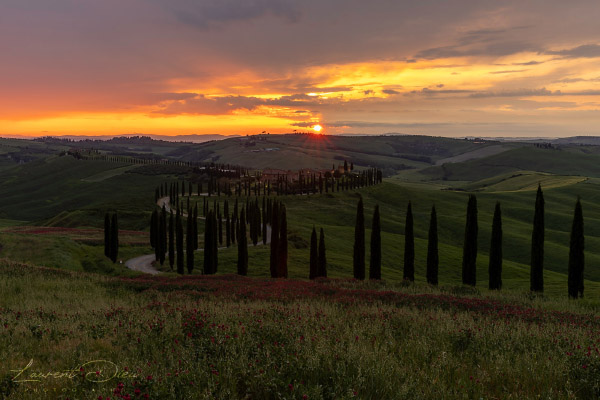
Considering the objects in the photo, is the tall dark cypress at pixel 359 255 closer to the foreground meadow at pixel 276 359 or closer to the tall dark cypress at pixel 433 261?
the tall dark cypress at pixel 433 261

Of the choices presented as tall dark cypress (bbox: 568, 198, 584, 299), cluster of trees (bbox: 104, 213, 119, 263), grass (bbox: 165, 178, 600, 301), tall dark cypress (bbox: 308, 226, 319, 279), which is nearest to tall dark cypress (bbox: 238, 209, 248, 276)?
grass (bbox: 165, 178, 600, 301)

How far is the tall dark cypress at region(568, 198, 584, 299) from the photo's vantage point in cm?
4491

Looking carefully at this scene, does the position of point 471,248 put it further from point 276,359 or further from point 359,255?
point 276,359

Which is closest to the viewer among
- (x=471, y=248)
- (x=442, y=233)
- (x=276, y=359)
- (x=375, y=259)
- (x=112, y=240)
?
(x=276, y=359)

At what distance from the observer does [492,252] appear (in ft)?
176

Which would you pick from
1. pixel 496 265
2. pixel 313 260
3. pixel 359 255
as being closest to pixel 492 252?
pixel 496 265

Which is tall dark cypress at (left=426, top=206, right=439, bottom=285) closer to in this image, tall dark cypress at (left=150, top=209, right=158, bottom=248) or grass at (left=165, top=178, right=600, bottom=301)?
grass at (left=165, top=178, right=600, bottom=301)

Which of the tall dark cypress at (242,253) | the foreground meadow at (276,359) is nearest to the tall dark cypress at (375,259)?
the tall dark cypress at (242,253)

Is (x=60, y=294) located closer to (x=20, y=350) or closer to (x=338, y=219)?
(x=20, y=350)

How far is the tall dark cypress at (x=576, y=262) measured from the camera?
44.9 metres

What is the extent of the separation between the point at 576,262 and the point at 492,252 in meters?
9.98

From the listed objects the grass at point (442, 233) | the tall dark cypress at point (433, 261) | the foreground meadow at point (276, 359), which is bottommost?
the grass at point (442, 233)

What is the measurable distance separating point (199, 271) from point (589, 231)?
415ft

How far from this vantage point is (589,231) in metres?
127
